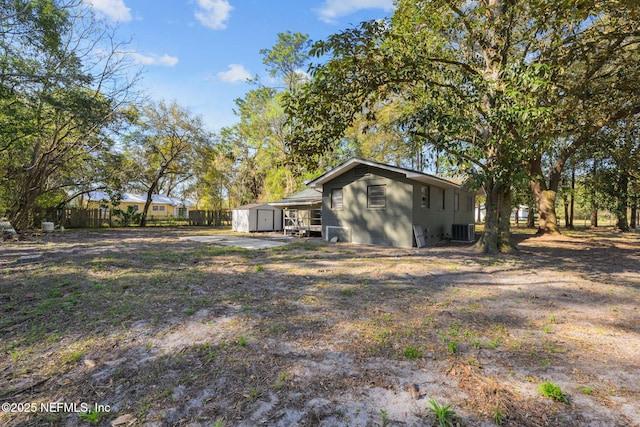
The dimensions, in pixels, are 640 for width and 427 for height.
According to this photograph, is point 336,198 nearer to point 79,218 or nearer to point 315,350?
point 315,350

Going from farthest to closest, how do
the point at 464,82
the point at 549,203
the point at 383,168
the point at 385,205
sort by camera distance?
the point at 549,203 → the point at 385,205 → the point at 383,168 → the point at 464,82

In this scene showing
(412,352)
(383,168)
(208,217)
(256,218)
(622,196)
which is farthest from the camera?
(208,217)

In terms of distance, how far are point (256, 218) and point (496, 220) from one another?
15288 mm

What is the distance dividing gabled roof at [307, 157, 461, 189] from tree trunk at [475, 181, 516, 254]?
2.40 metres

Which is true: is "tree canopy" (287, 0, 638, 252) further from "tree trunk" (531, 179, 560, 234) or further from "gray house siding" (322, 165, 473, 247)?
"tree trunk" (531, 179, 560, 234)

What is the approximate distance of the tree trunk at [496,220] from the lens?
389 inches

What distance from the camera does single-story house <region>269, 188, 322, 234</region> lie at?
17.0m

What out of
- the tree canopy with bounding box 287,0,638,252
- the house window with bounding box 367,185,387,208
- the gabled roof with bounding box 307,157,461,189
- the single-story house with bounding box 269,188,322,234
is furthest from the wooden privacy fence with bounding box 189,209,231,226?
the tree canopy with bounding box 287,0,638,252

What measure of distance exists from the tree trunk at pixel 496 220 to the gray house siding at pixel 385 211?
2599 mm

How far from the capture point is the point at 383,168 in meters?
12.2

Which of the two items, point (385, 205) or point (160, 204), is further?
point (160, 204)

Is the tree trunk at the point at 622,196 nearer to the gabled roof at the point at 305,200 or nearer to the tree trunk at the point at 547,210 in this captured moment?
the tree trunk at the point at 547,210

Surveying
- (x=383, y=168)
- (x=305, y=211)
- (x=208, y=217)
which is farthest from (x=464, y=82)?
(x=208, y=217)

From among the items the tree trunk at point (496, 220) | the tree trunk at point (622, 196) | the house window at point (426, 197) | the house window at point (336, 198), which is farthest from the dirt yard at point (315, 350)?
the tree trunk at point (622, 196)
